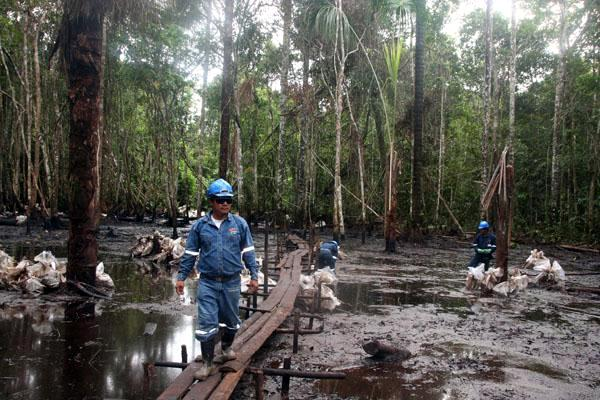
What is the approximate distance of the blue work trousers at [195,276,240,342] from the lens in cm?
420

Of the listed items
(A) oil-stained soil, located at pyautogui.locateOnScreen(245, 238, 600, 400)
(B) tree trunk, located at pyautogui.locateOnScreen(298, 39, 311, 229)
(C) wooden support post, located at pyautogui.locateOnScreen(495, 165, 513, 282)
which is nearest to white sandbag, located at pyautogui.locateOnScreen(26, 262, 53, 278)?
(A) oil-stained soil, located at pyautogui.locateOnScreen(245, 238, 600, 400)

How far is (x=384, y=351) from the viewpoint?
5449 mm

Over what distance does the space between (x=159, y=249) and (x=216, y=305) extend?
1040 centimetres

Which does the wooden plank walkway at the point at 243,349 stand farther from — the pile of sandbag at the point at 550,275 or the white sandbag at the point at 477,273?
the pile of sandbag at the point at 550,275

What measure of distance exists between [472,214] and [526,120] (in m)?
5.96

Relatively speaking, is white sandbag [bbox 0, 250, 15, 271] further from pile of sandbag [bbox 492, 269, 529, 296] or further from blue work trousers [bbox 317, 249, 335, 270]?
pile of sandbag [bbox 492, 269, 529, 296]

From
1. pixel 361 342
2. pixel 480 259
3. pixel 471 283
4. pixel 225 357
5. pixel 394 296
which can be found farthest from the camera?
pixel 480 259

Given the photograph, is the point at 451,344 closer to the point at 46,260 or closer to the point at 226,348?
the point at 226,348

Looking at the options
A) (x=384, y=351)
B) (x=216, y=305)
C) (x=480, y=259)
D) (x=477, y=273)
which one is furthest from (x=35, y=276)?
(x=480, y=259)

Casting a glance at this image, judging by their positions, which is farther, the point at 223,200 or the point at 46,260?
the point at 46,260

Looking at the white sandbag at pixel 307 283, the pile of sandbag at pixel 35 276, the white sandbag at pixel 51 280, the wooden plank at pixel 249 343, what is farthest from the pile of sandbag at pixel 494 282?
the white sandbag at pixel 51 280

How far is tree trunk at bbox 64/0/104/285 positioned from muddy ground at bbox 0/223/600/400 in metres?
0.80

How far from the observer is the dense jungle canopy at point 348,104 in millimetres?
18406

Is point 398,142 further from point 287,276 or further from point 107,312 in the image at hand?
point 107,312
